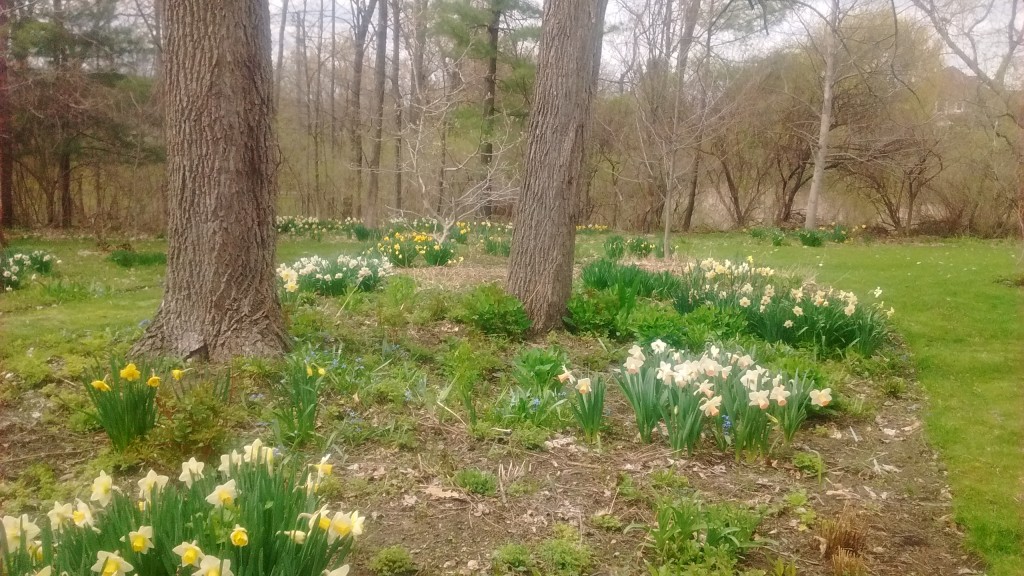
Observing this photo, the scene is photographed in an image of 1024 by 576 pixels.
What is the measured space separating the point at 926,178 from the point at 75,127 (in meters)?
20.8

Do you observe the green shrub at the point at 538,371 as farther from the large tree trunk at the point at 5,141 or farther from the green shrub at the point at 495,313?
the large tree trunk at the point at 5,141

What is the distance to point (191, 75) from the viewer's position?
3664 mm

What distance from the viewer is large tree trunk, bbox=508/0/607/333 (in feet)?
16.9

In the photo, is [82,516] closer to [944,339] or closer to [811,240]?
[944,339]

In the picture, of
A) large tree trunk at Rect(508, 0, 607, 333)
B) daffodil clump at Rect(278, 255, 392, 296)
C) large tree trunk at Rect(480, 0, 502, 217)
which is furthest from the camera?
large tree trunk at Rect(480, 0, 502, 217)

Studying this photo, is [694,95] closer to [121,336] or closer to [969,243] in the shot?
[969,243]

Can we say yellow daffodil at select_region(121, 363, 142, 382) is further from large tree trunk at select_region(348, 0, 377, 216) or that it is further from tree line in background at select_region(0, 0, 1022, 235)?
large tree trunk at select_region(348, 0, 377, 216)

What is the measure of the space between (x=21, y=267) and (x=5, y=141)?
283 inches

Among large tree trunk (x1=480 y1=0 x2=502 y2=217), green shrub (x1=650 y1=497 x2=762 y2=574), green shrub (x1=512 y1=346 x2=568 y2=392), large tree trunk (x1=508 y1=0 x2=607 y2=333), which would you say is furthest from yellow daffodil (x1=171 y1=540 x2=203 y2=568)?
large tree trunk (x1=480 y1=0 x2=502 y2=217)

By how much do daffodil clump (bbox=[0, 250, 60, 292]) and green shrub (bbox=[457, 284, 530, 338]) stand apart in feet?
16.6

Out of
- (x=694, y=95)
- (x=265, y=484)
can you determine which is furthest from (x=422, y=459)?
(x=694, y=95)

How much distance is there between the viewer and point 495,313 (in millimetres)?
5008

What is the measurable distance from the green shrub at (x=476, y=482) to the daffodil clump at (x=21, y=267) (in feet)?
20.4

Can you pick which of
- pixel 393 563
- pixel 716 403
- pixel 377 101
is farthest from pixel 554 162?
pixel 377 101
